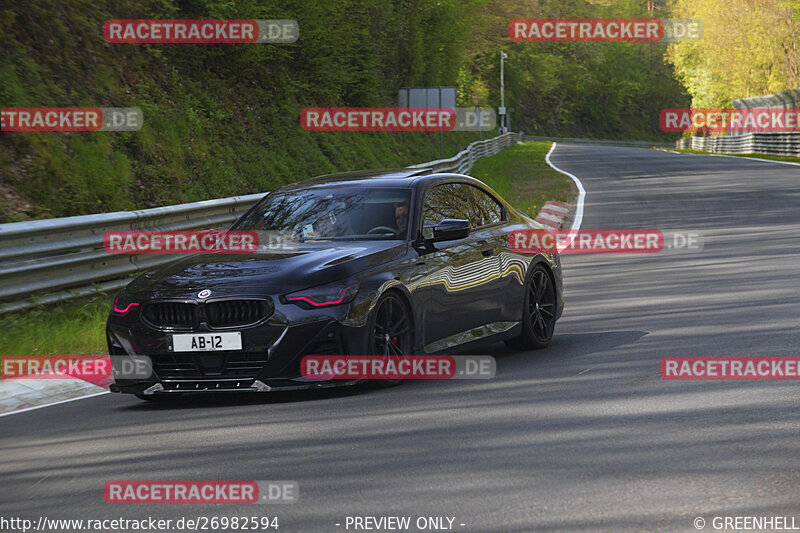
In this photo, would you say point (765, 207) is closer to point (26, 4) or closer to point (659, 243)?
point (659, 243)

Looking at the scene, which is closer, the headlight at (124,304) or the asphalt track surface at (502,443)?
the asphalt track surface at (502,443)

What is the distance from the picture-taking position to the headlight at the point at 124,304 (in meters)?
8.01

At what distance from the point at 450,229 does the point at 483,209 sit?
134 cm

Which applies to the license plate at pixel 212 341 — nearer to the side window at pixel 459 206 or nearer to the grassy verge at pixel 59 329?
the side window at pixel 459 206

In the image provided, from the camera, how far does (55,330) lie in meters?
10.3

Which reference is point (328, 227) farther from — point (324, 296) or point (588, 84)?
point (588, 84)

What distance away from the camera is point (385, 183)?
9.28m

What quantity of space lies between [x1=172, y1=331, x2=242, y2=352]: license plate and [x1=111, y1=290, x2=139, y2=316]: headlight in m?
0.49

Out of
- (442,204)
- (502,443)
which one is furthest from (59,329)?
(502,443)

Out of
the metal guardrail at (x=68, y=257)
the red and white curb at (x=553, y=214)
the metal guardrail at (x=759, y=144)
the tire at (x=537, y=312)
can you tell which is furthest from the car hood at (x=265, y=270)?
the metal guardrail at (x=759, y=144)

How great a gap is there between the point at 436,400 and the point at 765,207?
1796cm

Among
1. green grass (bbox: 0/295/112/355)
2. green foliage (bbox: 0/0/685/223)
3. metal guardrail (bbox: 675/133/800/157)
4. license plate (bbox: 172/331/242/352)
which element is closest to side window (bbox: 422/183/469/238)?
license plate (bbox: 172/331/242/352)

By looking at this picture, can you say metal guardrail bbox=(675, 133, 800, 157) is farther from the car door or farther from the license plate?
the license plate

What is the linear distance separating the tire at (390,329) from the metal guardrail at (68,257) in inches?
148
